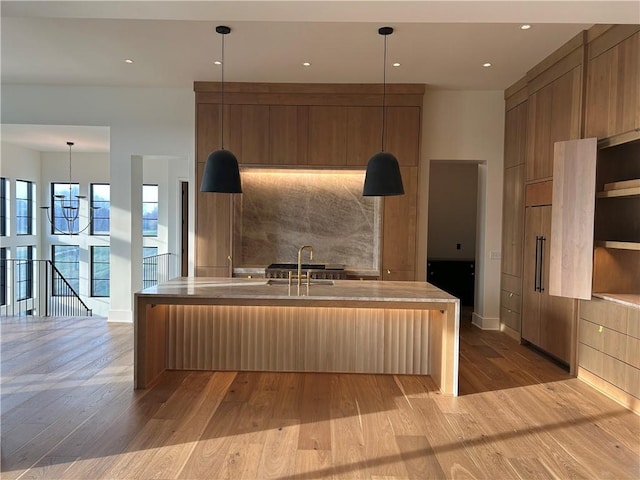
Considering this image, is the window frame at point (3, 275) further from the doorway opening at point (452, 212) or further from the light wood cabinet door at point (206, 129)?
the doorway opening at point (452, 212)

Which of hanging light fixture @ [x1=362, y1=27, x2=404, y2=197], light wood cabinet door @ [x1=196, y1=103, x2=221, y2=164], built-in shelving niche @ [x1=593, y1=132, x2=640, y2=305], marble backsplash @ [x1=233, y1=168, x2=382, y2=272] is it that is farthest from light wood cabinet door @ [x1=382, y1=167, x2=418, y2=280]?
light wood cabinet door @ [x1=196, y1=103, x2=221, y2=164]

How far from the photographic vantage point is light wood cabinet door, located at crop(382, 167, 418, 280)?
19.7 feet

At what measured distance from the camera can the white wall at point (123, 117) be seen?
627 centimetres

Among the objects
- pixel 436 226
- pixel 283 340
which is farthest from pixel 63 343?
pixel 436 226

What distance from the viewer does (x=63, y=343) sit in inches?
203

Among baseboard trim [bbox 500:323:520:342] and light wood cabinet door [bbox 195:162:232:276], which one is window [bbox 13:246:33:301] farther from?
baseboard trim [bbox 500:323:520:342]

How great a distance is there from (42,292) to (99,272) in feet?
4.54

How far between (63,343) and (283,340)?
2.86 m

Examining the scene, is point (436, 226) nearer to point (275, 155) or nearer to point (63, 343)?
point (275, 155)

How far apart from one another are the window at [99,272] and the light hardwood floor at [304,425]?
6580mm

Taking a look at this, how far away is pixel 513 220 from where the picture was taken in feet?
19.4

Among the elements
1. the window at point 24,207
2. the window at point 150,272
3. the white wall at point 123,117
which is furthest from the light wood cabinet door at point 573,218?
the window at point 24,207

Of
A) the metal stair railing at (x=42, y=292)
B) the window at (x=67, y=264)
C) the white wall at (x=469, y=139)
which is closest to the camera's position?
the white wall at (x=469, y=139)

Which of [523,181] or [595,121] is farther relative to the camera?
[523,181]
